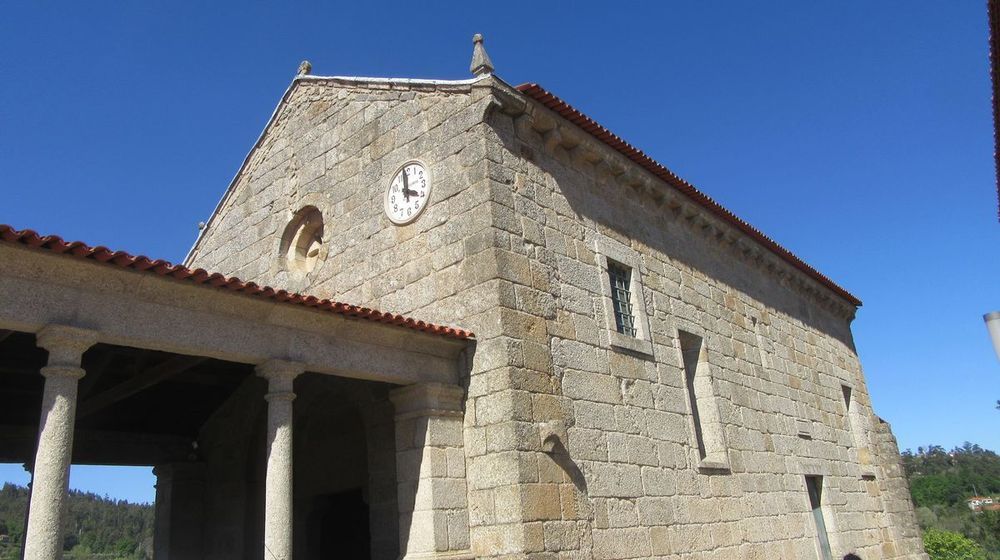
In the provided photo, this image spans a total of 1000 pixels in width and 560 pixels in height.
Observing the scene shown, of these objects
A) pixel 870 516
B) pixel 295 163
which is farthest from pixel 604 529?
pixel 870 516

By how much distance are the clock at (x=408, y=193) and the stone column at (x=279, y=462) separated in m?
2.51

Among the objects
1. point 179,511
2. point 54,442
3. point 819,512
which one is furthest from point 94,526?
point 54,442

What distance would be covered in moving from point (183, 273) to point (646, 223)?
603 centimetres

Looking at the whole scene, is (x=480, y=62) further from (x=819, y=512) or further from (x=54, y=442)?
(x=819, y=512)

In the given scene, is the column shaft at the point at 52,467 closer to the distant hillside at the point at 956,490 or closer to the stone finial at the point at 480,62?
the stone finial at the point at 480,62

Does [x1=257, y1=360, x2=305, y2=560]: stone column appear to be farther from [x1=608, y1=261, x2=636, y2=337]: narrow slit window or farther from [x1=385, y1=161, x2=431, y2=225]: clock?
[x1=608, y1=261, x2=636, y2=337]: narrow slit window

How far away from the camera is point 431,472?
20.7 ft

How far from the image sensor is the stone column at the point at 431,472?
6.20 metres

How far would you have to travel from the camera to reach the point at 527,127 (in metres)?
7.86

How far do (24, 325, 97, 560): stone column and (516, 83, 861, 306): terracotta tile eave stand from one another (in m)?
4.74

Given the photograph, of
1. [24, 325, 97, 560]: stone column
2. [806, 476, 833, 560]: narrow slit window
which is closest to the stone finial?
[24, 325, 97, 560]: stone column

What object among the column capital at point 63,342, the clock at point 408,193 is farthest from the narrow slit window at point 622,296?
the column capital at point 63,342

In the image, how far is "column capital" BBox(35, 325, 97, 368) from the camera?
4.63m

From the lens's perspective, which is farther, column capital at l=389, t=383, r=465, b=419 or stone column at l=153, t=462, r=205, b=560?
stone column at l=153, t=462, r=205, b=560
